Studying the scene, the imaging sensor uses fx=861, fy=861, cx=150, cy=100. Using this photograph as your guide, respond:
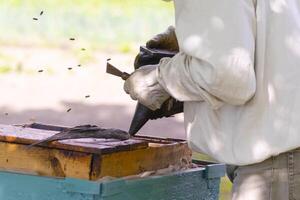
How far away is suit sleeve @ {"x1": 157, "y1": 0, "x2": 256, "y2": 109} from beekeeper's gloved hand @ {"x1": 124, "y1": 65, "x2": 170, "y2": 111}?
6.2 inches

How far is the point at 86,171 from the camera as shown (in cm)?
244

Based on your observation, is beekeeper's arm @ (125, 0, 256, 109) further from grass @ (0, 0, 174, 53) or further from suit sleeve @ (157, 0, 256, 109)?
grass @ (0, 0, 174, 53)

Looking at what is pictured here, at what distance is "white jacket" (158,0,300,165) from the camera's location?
7.48 ft

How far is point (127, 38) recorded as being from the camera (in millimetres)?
12828

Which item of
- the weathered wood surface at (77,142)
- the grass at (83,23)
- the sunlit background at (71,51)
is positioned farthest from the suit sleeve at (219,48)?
the grass at (83,23)

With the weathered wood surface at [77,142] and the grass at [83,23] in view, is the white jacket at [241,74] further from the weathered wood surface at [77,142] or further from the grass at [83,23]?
the grass at [83,23]

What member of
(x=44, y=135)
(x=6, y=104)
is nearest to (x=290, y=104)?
(x=44, y=135)

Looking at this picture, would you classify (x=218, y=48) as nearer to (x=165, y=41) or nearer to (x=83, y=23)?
(x=165, y=41)

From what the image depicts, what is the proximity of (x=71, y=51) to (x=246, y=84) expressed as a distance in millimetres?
10612

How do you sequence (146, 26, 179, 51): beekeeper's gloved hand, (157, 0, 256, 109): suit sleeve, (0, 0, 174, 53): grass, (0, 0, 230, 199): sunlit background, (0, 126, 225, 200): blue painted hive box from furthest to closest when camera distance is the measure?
1. (0, 0, 174, 53): grass
2. (0, 0, 230, 199): sunlit background
3. (146, 26, 179, 51): beekeeper's gloved hand
4. (0, 126, 225, 200): blue painted hive box
5. (157, 0, 256, 109): suit sleeve

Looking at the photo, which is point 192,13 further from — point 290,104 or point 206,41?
point 290,104

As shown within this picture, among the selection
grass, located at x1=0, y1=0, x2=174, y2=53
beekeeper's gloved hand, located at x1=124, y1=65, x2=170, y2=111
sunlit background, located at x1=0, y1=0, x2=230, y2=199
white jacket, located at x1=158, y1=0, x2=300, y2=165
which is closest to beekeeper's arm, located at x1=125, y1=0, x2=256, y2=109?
white jacket, located at x1=158, y1=0, x2=300, y2=165

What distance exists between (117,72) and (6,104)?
700cm

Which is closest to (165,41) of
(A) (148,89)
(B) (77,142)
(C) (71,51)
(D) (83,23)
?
(A) (148,89)
